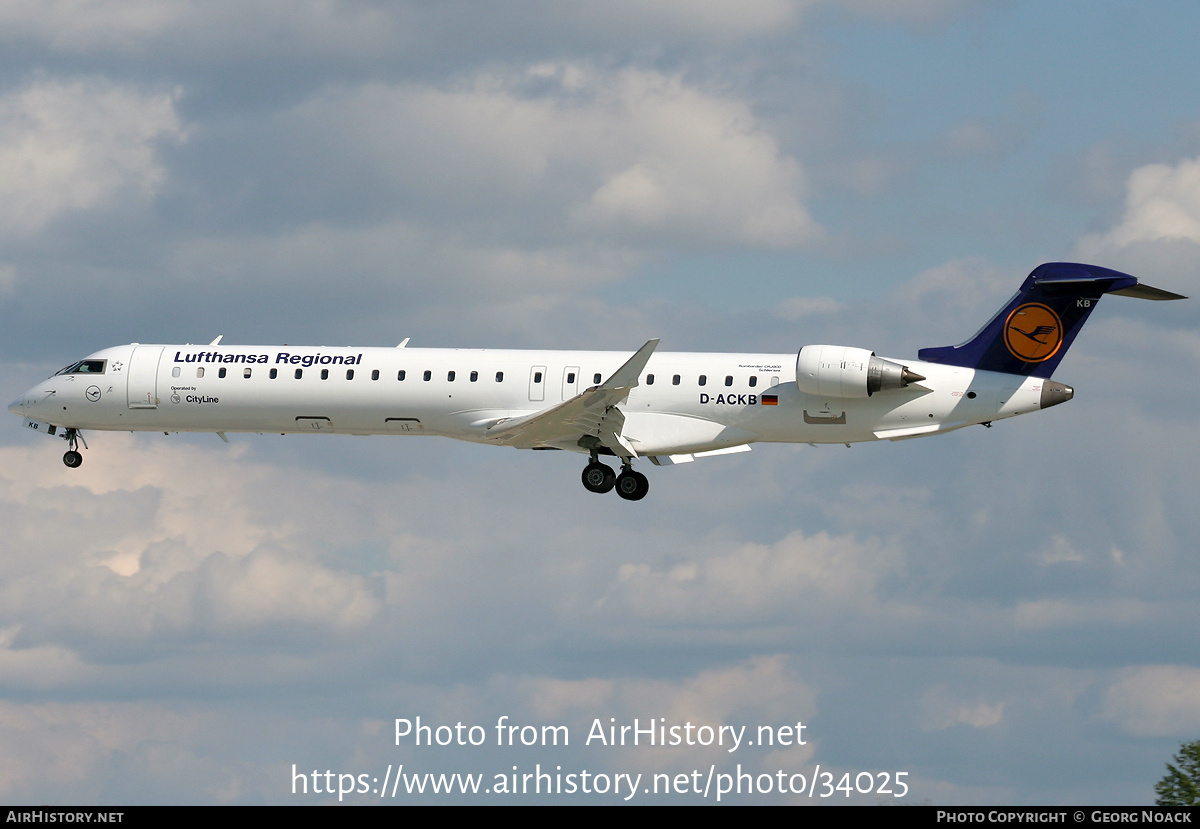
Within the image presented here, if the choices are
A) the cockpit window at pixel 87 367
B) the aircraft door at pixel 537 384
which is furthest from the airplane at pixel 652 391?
the cockpit window at pixel 87 367

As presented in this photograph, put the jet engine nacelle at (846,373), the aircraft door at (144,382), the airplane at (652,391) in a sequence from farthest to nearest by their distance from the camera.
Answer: the aircraft door at (144,382) < the airplane at (652,391) < the jet engine nacelle at (846,373)

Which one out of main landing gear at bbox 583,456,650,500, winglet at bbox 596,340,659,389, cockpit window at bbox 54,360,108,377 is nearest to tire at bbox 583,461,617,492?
main landing gear at bbox 583,456,650,500

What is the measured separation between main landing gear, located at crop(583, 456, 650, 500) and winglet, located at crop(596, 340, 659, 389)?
3.40 m

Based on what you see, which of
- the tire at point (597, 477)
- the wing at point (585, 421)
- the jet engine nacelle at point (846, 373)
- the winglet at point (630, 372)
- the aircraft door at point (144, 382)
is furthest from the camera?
the aircraft door at point (144, 382)

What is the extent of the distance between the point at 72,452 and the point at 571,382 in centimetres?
1557

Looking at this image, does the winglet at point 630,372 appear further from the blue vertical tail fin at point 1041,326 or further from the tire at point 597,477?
the blue vertical tail fin at point 1041,326

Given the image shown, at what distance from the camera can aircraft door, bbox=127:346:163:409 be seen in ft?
146

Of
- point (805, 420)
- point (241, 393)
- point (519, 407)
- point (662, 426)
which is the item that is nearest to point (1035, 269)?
point (805, 420)

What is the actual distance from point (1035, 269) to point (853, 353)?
226 inches

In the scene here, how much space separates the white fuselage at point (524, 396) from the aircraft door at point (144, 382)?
0.13 ft

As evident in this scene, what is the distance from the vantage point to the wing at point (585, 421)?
3934 centimetres

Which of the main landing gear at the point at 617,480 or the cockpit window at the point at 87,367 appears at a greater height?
the cockpit window at the point at 87,367

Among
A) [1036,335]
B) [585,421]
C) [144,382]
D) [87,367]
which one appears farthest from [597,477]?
[87,367]

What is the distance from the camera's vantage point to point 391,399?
42.7 metres
